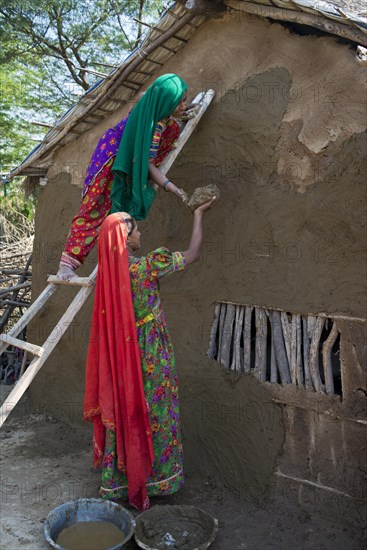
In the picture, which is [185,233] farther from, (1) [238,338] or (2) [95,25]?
(2) [95,25]

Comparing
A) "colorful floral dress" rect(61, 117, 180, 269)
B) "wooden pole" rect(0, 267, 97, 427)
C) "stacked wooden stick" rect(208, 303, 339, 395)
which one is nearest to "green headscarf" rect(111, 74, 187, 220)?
"colorful floral dress" rect(61, 117, 180, 269)

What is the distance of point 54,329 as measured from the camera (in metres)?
3.30

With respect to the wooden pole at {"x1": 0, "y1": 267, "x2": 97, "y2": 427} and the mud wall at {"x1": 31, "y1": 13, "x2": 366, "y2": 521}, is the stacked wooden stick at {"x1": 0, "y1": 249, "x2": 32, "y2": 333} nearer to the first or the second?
the mud wall at {"x1": 31, "y1": 13, "x2": 366, "y2": 521}

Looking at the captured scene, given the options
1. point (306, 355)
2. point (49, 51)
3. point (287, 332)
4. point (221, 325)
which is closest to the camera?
point (306, 355)

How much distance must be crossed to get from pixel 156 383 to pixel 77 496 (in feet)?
3.63

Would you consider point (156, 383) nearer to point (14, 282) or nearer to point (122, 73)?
point (122, 73)

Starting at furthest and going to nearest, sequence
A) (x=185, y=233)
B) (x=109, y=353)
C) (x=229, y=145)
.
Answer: (x=185, y=233) → (x=229, y=145) → (x=109, y=353)

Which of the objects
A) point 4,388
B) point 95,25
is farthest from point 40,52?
point 4,388

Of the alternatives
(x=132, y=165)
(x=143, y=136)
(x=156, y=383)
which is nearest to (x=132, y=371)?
(x=156, y=383)

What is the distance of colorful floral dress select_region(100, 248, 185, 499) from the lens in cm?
330

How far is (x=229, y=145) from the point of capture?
3.87 meters

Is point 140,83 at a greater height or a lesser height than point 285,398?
greater

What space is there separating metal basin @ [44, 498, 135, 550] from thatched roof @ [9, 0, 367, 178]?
2953mm

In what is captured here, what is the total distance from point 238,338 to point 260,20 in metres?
2.14
